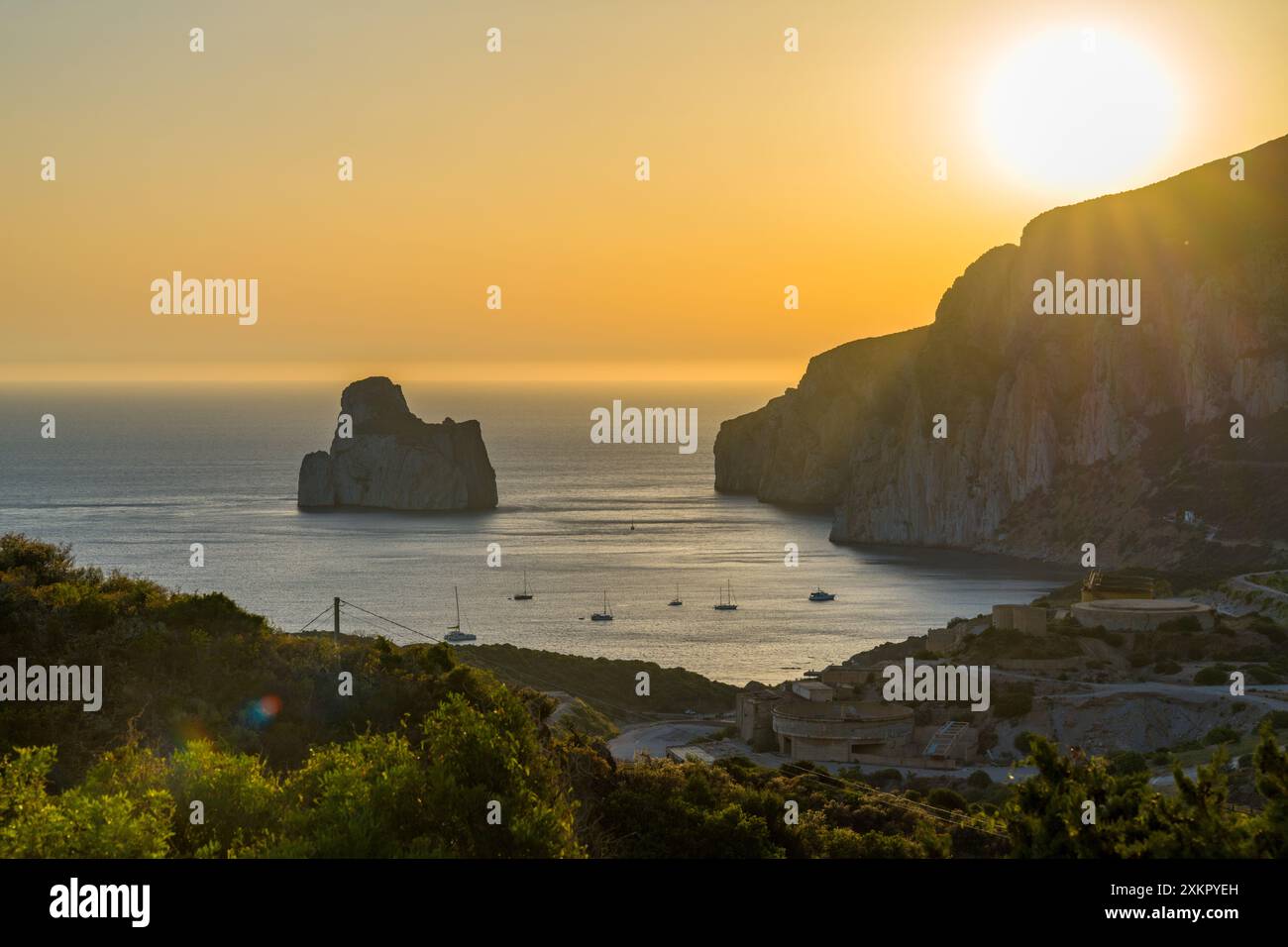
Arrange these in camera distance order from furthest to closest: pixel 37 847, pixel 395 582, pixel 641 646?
pixel 395 582, pixel 641 646, pixel 37 847

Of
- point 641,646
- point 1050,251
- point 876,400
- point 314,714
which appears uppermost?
point 1050,251

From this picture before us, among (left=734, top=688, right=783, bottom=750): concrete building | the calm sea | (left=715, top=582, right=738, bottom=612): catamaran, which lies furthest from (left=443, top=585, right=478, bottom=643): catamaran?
(left=734, top=688, right=783, bottom=750): concrete building

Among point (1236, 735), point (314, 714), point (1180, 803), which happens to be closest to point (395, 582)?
point (1236, 735)

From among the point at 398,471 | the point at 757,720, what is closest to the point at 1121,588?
the point at 757,720

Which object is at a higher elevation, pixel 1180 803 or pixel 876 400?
pixel 876 400

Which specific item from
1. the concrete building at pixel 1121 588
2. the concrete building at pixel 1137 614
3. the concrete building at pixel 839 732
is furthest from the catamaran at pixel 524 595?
the concrete building at pixel 839 732

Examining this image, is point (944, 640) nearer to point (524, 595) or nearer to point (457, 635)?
point (457, 635)
